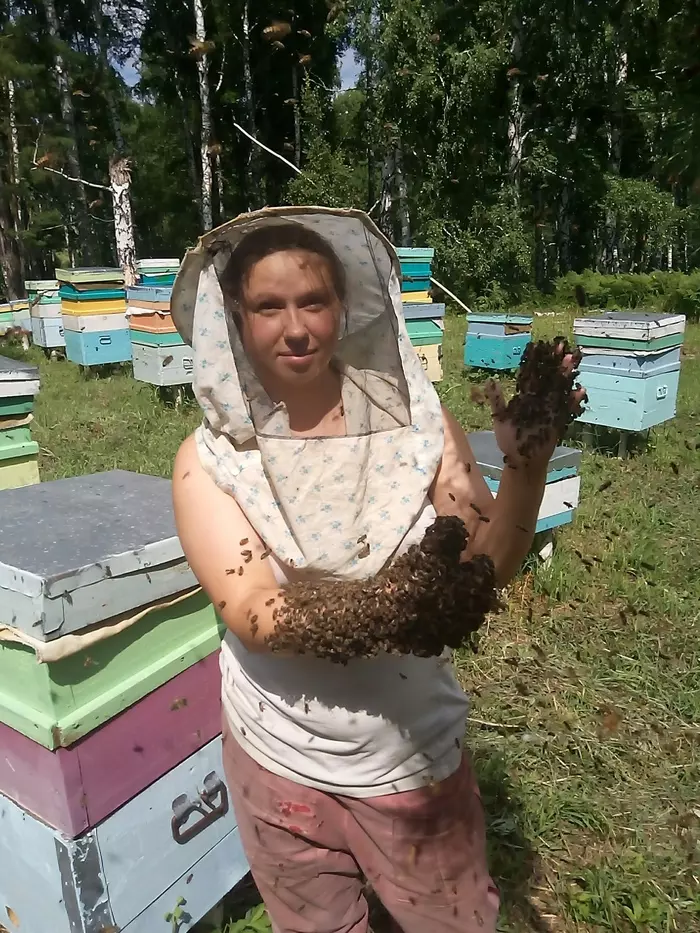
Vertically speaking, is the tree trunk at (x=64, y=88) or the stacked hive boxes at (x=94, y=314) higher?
the tree trunk at (x=64, y=88)

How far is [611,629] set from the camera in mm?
3045

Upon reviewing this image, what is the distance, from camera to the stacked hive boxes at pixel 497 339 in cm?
671

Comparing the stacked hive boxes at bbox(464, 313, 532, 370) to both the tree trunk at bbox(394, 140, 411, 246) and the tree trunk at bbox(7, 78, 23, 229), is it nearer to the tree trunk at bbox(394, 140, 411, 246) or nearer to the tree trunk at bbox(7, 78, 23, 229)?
the tree trunk at bbox(394, 140, 411, 246)

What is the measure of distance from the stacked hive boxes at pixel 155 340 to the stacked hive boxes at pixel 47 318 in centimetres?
330

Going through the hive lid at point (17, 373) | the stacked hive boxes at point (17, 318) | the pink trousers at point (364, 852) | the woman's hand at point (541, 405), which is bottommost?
the pink trousers at point (364, 852)

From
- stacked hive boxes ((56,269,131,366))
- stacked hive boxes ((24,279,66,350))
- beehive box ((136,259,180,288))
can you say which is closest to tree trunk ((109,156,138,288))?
stacked hive boxes ((24,279,66,350))

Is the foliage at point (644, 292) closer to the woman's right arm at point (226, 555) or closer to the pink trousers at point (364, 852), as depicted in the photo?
the pink trousers at point (364, 852)

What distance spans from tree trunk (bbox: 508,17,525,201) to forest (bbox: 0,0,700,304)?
41 mm

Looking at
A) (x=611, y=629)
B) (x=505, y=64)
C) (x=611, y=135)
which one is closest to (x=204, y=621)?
(x=611, y=629)

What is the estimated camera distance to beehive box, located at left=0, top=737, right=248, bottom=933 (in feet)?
4.35

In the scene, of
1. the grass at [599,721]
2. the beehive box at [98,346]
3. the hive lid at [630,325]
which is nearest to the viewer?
the grass at [599,721]

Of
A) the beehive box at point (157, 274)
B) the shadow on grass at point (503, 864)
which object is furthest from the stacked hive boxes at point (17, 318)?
the shadow on grass at point (503, 864)

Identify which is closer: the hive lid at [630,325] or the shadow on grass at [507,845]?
the shadow on grass at [507,845]

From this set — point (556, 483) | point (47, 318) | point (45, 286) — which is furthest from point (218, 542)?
point (45, 286)
